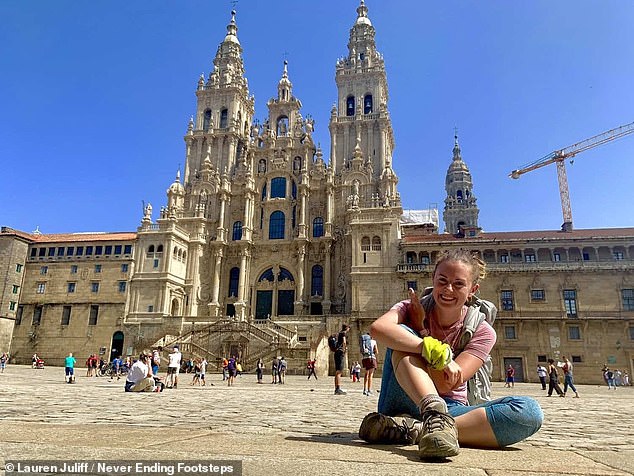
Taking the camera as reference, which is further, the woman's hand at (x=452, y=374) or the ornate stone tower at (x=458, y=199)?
the ornate stone tower at (x=458, y=199)

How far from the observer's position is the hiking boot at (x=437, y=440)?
3.03 meters

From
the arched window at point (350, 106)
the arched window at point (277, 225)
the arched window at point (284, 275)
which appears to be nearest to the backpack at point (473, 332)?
the arched window at point (284, 275)

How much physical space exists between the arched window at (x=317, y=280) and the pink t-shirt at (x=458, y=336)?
1680 inches

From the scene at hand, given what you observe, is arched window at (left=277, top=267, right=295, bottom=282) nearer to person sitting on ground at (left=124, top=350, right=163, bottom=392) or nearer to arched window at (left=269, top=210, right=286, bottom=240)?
arched window at (left=269, top=210, right=286, bottom=240)

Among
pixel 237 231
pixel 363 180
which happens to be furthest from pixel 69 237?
pixel 363 180

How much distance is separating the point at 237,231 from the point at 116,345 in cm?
1605

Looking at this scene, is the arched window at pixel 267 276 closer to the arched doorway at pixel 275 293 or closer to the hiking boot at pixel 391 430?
the arched doorway at pixel 275 293

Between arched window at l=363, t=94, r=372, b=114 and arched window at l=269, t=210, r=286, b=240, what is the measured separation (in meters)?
14.1

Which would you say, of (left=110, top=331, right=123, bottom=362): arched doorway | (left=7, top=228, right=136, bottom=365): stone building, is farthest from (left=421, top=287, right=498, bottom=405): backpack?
(left=110, top=331, right=123, bottom=362): arched doorway

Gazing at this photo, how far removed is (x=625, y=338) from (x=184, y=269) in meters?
38.3

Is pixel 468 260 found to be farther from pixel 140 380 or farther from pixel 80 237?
pixel 80 237

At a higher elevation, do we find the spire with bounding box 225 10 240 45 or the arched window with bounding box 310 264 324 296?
the spire with bounding box 225 10 240 45

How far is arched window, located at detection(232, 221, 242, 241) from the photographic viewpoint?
165 feet

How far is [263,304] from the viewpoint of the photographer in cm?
4781
